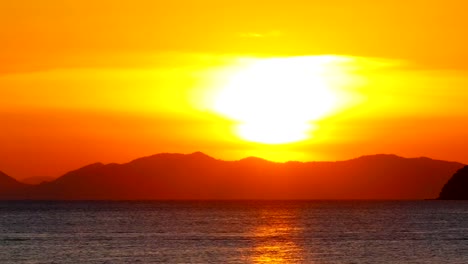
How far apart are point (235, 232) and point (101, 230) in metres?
18.9

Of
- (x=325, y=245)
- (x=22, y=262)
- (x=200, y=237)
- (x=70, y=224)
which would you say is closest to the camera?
(x=22, y=262)

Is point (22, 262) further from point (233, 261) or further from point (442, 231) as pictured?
point (442, 231)

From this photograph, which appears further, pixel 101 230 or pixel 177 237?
pixel 101 230

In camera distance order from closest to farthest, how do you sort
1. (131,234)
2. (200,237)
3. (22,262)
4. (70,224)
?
(22,262), (200,237), (131,234), (70,224)

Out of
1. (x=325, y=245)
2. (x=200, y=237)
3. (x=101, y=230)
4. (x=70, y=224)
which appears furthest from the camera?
(x=70, y=224)

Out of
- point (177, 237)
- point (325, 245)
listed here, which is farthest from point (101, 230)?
point (325, 245)

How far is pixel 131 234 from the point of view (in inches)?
5281

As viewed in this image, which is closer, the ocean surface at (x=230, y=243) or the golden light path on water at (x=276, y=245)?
the ocean surface at (x=230, y=243)

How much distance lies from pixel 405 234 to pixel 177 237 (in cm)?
3228

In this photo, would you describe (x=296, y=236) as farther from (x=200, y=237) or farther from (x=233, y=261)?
(x=233, y=261)

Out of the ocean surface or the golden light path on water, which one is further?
the golden light path on water

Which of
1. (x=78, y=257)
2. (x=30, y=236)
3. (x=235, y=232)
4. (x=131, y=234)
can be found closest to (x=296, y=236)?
(x=235, y=232)

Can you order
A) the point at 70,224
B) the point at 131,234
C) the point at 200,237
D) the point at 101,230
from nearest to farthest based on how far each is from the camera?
1. the point at 200,237
2. the point at 131,234
3. the point at 101,230
4. the point at 70,224

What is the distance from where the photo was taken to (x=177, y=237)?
12644 cm
